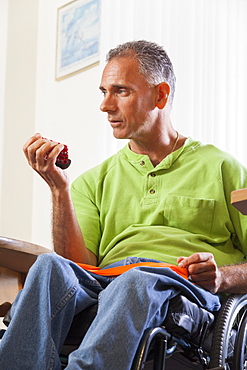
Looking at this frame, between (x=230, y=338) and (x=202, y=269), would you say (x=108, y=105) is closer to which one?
(x=202, y=269)

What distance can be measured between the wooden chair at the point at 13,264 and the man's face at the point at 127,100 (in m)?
0.48

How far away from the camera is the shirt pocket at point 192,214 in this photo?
1890 millimetres

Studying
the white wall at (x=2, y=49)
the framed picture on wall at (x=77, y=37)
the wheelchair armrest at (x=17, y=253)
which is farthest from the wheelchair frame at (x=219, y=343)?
the white wall at (x=2, y=49)

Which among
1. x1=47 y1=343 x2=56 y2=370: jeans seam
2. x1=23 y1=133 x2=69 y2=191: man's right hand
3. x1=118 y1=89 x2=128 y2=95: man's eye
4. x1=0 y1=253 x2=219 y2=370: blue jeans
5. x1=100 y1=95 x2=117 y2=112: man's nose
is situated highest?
x1=118 y1=89 x2=128 y2=95: man's eye

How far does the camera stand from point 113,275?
1702 millimetres

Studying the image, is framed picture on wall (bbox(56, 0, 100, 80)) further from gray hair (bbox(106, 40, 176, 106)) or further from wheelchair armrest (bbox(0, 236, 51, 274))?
wheelchair armrest (bbox(0, 236, 51, 274))

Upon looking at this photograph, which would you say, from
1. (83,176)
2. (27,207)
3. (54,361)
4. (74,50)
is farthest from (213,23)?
(54,361)

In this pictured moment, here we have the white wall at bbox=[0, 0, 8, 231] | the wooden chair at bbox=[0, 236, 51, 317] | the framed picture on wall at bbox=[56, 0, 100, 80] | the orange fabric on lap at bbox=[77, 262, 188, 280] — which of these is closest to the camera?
the orange fabric on lap at bbox=[77, 262, 188, 280]

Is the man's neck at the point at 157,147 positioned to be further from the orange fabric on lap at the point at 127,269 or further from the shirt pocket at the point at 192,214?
the orange fabric on lap at the point at 127,269

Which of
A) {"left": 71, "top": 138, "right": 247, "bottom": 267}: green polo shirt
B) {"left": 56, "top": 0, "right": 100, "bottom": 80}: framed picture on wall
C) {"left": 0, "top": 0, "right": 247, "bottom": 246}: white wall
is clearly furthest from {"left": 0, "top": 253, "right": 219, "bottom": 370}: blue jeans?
{"left": 56, "top": 0, "right": 100, "bottom": 80}: framed picture on wall

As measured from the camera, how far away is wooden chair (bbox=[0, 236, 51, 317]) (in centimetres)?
169

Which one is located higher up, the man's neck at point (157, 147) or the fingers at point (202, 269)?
the man's neck at point (157, 147)

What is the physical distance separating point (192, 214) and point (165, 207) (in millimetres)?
86

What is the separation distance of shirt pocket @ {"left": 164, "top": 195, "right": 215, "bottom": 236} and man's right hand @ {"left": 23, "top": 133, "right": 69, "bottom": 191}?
0.34m
